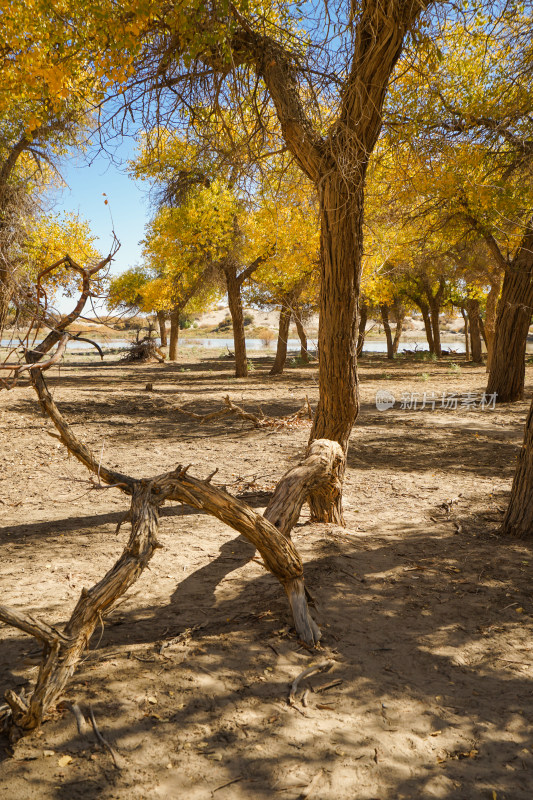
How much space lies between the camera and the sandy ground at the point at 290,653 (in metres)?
2.19

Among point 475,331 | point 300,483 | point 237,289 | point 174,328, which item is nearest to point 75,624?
point 300,483

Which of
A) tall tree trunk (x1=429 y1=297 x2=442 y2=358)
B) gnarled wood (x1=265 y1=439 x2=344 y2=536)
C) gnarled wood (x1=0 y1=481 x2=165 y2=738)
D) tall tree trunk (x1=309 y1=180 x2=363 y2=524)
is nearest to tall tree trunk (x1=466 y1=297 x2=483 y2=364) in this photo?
tall tree trunk (x1=429 y1=297 x2=442 y2=358)

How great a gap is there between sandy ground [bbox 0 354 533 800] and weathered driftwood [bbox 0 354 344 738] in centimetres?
16

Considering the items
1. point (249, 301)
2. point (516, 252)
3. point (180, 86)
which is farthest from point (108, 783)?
point (249, 301)

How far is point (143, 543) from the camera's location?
2654mm

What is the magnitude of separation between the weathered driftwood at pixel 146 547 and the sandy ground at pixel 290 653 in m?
0.16

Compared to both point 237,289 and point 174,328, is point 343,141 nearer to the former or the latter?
point 237,289

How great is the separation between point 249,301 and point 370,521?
22.6 meters

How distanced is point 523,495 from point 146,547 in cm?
340

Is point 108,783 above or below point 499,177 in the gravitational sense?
below

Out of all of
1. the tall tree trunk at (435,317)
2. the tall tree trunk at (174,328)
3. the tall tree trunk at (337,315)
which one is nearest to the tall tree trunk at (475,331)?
the tall tree trunk at (435,317)

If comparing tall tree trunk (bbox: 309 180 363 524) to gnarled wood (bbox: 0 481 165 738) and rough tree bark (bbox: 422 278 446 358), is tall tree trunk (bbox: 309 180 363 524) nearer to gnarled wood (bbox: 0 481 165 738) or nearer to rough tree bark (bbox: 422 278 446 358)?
gnarled wood (bbox: 0 481 165 738)

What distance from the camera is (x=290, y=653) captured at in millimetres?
2979

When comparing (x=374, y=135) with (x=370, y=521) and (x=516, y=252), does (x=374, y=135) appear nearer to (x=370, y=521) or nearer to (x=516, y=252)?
(x=370, y=521)
